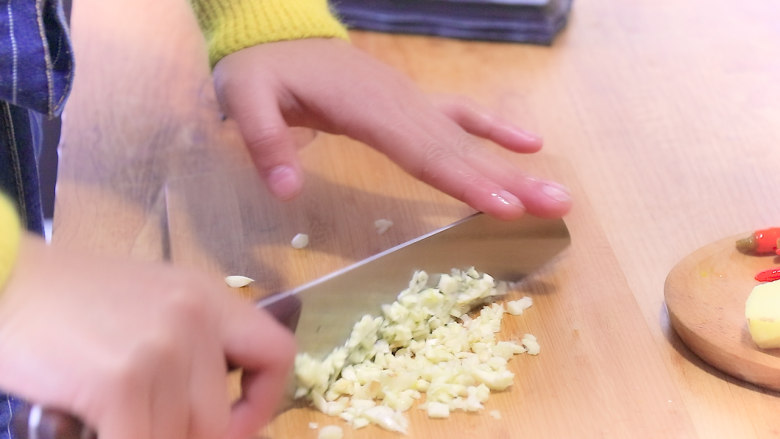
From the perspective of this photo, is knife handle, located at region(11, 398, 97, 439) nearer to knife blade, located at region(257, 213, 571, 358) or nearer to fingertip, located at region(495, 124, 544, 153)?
knife blade, located at region(257, 213, 571, 358)

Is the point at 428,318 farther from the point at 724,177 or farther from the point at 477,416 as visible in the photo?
the point at 724,177

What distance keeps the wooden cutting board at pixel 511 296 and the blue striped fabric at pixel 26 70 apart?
0.20 metres

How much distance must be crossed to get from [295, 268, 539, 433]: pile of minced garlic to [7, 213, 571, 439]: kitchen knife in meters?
0.01

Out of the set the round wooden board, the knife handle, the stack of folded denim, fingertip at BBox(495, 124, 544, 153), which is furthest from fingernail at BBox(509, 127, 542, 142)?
the knife handle

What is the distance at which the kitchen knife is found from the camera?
0.73 m

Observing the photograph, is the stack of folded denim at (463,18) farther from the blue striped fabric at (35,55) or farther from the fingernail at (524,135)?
the blue striped fabric at (35,55)

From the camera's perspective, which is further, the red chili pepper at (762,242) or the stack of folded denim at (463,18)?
the stack of folded denim at (463,18)

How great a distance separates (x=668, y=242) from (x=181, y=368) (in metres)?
0.64

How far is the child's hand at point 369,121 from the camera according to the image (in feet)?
2.73

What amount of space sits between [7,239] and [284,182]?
32 cm

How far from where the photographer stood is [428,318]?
821mm

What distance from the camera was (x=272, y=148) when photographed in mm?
832

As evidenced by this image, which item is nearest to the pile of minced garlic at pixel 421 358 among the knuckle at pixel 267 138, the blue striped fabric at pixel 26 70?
the knuckle at pixel 267 138

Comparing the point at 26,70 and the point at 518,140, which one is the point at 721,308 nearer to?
the point at 518,140
